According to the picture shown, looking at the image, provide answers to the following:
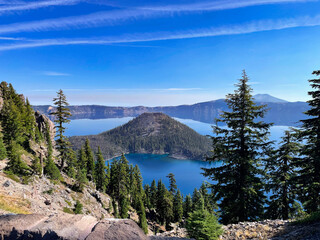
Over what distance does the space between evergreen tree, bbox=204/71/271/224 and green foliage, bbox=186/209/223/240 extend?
5.01 metres

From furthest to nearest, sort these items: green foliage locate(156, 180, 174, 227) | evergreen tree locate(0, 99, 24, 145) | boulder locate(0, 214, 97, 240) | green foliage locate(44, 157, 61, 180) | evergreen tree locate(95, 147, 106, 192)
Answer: evergreen tree locate(95, 147, 106, 192) < green foliage locate(156, 180, 174, 227) < evergreen tree locate(0, 99, 24, 145) < green foliage locate(44, 157, 61, 180) < boulder locate(0, 214, 97, 240)

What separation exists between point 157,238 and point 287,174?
16.2 m

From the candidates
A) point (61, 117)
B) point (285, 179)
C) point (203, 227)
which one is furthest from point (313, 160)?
point (61, 117)

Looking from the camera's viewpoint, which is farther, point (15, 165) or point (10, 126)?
point (10, 126)

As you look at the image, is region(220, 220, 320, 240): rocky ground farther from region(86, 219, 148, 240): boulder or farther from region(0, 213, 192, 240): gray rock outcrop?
region(0, 213, 192, 240): gray rock outcrop

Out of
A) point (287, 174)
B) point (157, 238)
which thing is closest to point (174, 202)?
point (287, 174)

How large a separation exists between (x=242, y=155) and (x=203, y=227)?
693cm

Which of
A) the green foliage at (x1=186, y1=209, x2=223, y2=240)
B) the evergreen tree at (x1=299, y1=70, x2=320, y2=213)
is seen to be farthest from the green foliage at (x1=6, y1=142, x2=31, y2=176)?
the evergreen tree at (x1=299, y1=70, x2=320, y2=213)

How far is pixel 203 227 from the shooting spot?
336 inches

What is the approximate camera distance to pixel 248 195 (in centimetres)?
1295

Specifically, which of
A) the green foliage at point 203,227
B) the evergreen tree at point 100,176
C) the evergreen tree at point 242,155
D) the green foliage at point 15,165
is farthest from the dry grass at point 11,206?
the evergreen tree at point 100,176

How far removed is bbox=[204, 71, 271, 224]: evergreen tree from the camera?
42.2 ft

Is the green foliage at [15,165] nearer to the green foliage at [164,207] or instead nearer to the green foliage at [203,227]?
the green foliage at [203,227]

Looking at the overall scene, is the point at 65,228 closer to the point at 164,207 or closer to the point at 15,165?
the point at 15,165
